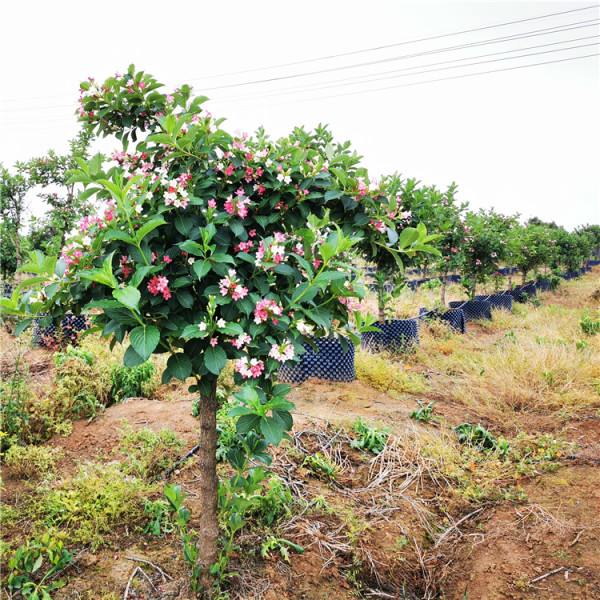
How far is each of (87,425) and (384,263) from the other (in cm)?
407

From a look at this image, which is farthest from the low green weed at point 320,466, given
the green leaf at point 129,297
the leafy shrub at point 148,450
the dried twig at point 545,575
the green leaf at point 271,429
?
the green leaf at point 129,297

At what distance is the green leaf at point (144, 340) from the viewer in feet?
3.97

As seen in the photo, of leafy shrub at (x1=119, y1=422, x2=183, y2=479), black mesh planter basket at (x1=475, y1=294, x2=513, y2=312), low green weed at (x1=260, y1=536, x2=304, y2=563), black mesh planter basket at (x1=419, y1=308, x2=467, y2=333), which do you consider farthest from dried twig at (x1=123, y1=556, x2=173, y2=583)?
black mesh planter basket at (x1=475, y1=294, x2=513, y2=312)

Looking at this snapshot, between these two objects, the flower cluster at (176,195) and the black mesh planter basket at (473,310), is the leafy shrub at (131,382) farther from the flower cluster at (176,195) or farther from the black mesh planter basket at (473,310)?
the black mesh planter basket at (473,310)

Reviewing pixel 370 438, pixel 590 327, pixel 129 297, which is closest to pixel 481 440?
pixel 370 438

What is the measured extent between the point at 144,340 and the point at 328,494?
6.07 ft

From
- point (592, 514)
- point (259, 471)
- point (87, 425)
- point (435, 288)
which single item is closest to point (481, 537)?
point (592, 514)

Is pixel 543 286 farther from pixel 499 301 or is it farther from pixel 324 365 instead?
pixel 324 365

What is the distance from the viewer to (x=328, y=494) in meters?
2.61

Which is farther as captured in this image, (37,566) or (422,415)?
(422,415)

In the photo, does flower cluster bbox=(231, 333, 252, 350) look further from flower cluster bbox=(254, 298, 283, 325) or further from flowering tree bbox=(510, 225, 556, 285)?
flowering tree bbox=(510, 225, 556, 285)

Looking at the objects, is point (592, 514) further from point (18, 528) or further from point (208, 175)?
point (18, 528)

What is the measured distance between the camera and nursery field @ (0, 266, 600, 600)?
1984 mm

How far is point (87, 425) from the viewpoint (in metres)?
3.28
